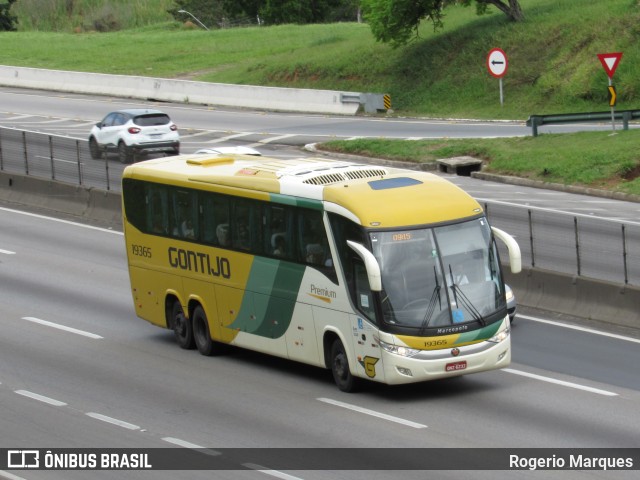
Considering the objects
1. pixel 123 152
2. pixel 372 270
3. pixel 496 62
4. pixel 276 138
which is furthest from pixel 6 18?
pixel 372 270

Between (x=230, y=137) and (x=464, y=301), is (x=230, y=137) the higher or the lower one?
the higher one

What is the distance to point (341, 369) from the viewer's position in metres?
16.5

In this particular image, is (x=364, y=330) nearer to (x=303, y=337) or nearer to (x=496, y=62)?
(x=303, y=337)

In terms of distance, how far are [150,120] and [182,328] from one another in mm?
20071

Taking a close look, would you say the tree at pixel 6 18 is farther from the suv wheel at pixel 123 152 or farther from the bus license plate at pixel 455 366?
the bus license plate at pixel 455 366

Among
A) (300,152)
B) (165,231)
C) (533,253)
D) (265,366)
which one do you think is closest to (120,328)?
(165,231)

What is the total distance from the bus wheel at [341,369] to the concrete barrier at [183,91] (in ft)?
122

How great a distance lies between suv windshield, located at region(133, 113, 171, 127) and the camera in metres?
38.6

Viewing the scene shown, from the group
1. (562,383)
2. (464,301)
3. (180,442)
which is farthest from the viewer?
(562,383)

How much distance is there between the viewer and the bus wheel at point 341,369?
1638 cm

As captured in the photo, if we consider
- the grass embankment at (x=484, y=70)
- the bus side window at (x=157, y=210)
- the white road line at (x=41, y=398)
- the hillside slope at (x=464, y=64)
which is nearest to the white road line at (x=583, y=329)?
the bus side window at (x=157, y=210)

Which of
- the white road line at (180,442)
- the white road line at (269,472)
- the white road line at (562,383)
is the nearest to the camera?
the white road line at (269,472)

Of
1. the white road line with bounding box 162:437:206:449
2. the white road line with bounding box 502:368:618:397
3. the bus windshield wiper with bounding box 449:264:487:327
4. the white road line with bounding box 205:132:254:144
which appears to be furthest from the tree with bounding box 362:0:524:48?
the white road line with bounding box 162:437:206:449

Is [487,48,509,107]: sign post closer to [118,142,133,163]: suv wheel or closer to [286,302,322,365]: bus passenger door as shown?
[118,142,133,163]: suv wheel
